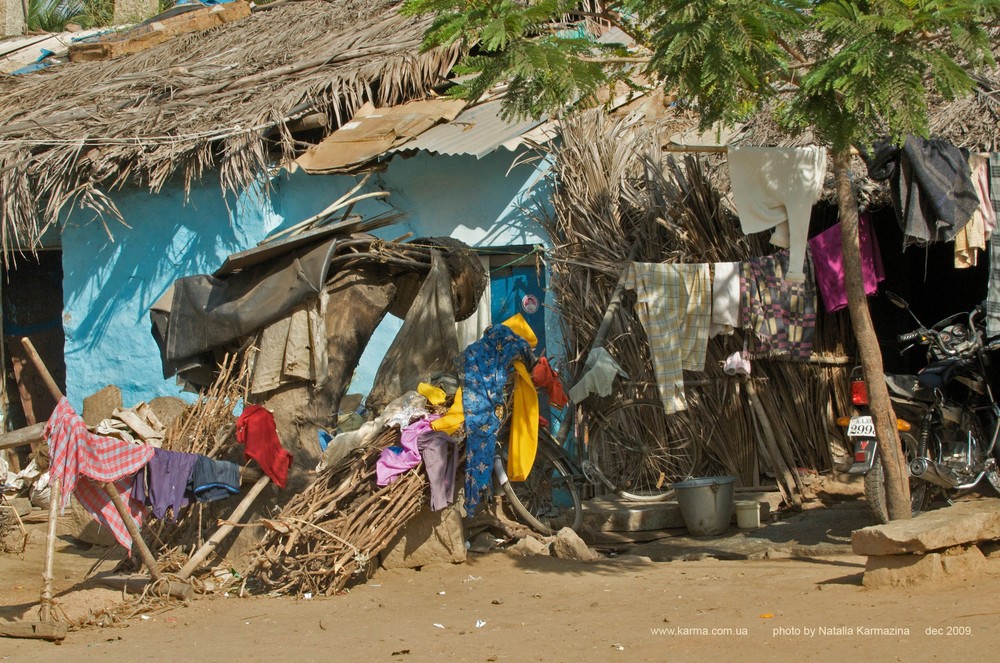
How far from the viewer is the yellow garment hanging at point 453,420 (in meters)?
6.40

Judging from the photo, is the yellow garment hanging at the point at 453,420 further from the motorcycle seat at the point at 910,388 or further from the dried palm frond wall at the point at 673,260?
the motorcycle seat at the point at 910,388

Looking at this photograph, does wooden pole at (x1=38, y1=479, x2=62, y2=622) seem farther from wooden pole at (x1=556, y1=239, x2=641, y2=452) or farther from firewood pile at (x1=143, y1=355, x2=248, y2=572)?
wooden pole at (x1=556, y1=239, x2=641, y2=452)

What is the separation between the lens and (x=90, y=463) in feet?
18.9

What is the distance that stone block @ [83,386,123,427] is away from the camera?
9719 mm

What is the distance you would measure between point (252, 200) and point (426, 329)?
295 centimetres

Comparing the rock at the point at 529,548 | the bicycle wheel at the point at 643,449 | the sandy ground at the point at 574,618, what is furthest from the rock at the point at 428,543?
the bicycle wheel at the point at 643,449

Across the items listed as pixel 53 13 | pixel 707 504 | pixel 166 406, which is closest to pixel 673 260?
pixel 707 504

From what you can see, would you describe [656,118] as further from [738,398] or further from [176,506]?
[176,506]

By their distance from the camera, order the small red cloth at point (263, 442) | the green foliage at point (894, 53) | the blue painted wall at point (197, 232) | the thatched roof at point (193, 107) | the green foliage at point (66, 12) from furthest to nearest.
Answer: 1. the green foliage at point (66, 12)
2. the thatched roof at point (193, 107)
3. the blue painted wall at point (197, 232)
4. the small red cloth at point (263, 442)
5. the green foliage at point (894, 53)

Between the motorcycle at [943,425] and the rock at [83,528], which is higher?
the motorcycle at [943,425]

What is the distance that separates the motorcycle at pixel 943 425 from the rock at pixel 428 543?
245 cm

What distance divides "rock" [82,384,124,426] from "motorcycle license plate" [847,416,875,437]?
253 inches

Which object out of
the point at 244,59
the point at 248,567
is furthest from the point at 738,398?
the point at 244,59

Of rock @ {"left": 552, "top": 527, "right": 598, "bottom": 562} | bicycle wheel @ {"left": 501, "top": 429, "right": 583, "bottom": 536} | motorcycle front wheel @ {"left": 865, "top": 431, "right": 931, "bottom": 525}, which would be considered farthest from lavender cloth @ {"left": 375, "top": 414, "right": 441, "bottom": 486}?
motorcycle front wheel @ {"left": 865, "top": 431, "right": 931, "bottom": 525}
